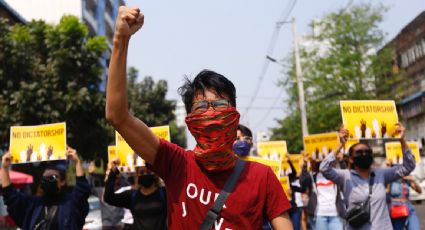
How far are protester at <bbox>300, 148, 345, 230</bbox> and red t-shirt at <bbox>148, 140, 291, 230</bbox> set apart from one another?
5.49 meters

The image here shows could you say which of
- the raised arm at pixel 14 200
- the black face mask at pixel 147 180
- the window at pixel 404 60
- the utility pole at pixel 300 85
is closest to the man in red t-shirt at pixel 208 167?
the raised arm at pixel 14 200

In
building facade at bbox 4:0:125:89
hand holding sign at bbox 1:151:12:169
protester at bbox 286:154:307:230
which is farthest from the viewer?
building facade at bbox 4:0:125:89

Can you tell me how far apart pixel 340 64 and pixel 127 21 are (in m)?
32.8

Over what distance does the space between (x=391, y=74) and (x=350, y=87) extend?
120 inches

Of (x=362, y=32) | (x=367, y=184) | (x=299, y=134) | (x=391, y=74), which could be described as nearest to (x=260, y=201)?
(x=367, y=184)

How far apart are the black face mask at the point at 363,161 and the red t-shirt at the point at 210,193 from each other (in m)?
3.70

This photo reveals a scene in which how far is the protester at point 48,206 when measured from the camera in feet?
17.9

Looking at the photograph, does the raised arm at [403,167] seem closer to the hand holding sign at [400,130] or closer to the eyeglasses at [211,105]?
the hand holding sign at [400,130]

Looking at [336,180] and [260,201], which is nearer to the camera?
[260,201]

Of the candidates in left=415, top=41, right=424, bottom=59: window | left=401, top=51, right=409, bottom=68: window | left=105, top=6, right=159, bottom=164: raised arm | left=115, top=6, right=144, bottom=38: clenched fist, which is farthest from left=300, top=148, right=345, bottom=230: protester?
left=401, top=51, right=409, bottom=68: window

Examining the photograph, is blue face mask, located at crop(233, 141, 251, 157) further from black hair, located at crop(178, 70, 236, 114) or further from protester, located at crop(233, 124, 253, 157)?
black hair, located at crop(178, 70, 236, 114)

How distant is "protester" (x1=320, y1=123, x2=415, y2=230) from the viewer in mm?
5879

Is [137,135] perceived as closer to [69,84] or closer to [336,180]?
[336,180]

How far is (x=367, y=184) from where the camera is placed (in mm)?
6047
